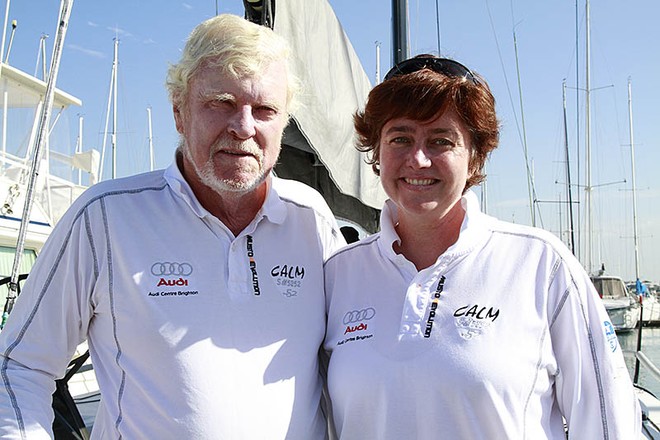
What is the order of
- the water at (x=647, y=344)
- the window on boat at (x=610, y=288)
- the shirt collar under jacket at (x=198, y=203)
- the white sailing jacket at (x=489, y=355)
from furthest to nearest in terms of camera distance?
the window on boat at (x=610, y=288)
the water at (x=647, y=344)
the shirt collar under jacket at (x=198, y=203)
the white sailing jacket at (x=489, y=355)

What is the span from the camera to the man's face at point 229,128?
208 centimetres

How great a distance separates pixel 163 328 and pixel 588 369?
49.1 inches

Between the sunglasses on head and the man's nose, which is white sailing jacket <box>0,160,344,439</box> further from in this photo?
the sunglasses on head

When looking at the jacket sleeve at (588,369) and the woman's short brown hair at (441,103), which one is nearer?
the jacket sleeve at (588,369)

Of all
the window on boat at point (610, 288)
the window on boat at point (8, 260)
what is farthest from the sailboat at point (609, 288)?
the window on boat at point (8, 260)

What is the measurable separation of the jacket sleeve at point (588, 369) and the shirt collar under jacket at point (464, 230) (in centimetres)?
28

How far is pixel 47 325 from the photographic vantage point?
6.48ft

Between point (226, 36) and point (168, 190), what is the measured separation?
1.79 feet

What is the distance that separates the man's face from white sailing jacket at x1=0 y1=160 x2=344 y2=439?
5.8 inches

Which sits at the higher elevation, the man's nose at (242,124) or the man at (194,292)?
the man's nose at (242,124)

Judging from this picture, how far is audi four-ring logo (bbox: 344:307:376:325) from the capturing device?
208 cm

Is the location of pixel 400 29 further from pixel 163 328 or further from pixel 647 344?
pixel 647 344

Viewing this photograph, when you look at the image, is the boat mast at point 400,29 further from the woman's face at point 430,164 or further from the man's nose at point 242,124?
the man's nose at point 242,124

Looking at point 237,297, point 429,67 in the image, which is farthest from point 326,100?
point 237,297
